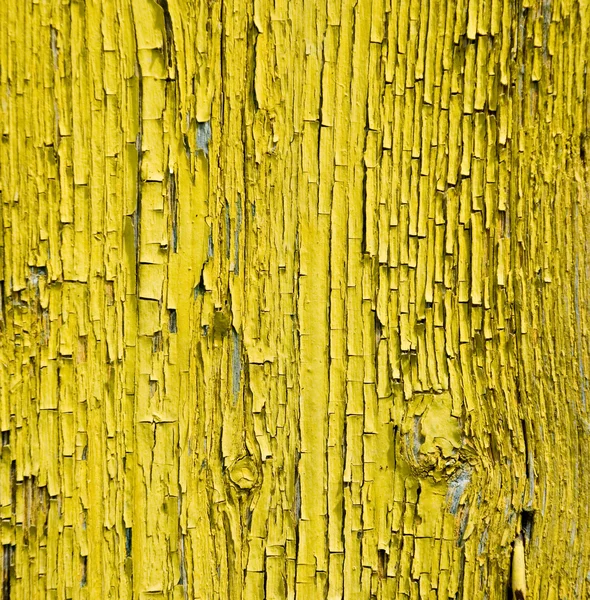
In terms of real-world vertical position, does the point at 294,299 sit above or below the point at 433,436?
above

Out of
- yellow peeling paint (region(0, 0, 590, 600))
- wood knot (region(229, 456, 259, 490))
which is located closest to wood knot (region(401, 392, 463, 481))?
yellow peeling paint (region(0, 0, 590, 600))

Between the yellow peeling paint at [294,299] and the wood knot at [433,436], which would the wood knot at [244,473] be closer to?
the yellow peeling paint at [294,299]

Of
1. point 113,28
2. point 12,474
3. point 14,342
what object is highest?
point 113,28

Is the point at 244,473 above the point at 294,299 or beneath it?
beneath

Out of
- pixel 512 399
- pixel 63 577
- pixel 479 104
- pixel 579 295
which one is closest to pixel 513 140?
pixel 479 104

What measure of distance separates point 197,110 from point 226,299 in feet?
0.76

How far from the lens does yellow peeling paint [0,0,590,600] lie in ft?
2.44

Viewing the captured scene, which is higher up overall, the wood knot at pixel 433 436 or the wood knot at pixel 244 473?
the wood knot at pixel 433 436

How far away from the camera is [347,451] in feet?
2.51

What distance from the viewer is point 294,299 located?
2.51 ft

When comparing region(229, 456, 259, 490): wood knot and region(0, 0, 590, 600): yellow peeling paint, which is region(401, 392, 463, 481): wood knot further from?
region(229, 456, 259, 490): wood knot

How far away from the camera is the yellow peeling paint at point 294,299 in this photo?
0.74m

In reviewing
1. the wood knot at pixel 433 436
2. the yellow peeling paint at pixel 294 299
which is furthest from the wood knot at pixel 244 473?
the wood knot at pixel 433 436

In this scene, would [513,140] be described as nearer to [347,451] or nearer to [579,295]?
[579,295]
